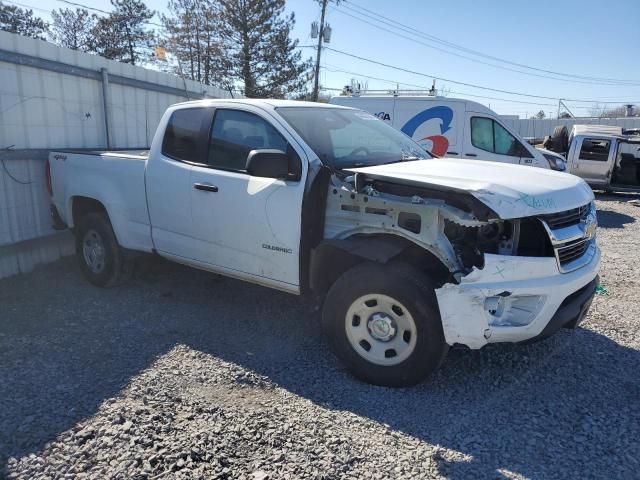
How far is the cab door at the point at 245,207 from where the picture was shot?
401 centimetres

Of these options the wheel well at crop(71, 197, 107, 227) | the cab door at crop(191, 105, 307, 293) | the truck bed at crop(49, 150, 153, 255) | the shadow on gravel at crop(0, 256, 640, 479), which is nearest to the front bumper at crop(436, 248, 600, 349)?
the shadow on gravel at crop(0, 256, 640, 479)

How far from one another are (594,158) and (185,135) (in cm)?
1346

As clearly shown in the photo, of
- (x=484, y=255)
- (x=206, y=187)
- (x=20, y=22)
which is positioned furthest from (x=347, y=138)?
(x=20, y=22)

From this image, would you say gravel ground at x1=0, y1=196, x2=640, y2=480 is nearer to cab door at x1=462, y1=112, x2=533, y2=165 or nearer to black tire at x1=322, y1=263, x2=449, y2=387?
black tire at x1=322, y1=263, x2=449, y2=387

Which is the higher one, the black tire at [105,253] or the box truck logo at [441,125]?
the box truck logo at [441,125]

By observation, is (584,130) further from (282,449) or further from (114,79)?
(282,449)

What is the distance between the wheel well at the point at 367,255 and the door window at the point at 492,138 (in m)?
7.81

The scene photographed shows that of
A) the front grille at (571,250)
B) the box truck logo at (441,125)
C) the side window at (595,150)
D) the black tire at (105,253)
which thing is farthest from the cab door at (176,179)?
the side window at (595,150)

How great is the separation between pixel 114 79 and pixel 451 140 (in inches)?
267

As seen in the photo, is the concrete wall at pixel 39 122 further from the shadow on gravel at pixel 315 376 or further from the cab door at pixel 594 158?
the cab door at pixel 594 158

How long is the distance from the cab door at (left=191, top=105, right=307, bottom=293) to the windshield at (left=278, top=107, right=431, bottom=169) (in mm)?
196

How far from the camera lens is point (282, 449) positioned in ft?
9.60

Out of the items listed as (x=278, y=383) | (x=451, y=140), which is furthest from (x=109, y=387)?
(x=451, y=140)

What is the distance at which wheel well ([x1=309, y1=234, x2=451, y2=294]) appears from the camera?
3523mm
